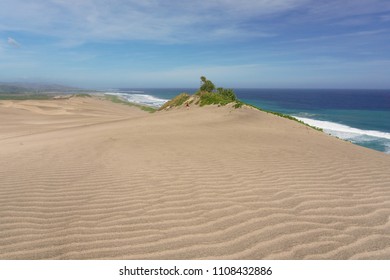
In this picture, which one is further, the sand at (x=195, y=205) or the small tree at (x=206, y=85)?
the small tree at (x=206, y=85)

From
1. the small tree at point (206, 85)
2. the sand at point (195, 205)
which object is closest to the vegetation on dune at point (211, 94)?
the small tree at point (206, 85)

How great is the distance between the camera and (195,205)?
448 cm

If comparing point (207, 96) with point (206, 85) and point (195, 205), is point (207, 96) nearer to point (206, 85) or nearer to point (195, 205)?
point (206, 85)

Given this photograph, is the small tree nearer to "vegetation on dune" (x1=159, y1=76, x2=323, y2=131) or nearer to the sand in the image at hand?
"vegetation on dune" (x1=159, y1=76, x2=323, y2=131)

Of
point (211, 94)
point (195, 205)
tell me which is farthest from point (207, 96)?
point (195, 205)

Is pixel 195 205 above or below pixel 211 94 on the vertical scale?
below

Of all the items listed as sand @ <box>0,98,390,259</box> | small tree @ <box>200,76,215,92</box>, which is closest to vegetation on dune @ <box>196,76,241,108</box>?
small tree @ <box>200,76,215,92</box>

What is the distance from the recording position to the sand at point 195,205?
11.2 ft

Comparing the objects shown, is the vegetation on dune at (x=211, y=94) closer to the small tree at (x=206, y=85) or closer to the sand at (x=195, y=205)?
the small tree at (x=206, y=85)

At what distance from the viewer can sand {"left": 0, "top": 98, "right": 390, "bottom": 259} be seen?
3.42 m

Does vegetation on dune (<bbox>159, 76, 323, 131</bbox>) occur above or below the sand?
above

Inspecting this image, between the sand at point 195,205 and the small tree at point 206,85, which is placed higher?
the small tree at point 206,85
